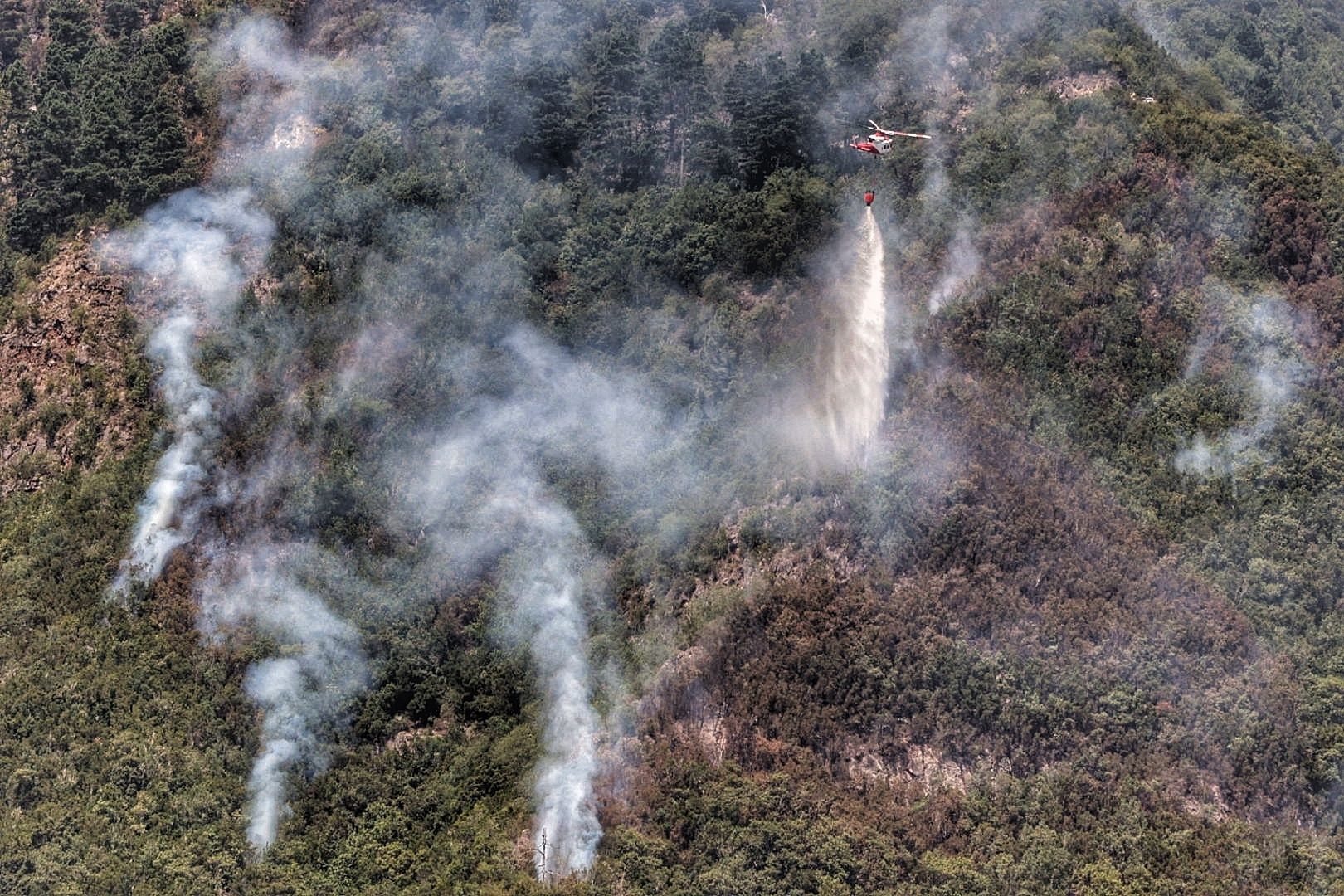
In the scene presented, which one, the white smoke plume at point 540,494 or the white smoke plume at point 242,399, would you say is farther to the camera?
the white smoke plume at point 242,399

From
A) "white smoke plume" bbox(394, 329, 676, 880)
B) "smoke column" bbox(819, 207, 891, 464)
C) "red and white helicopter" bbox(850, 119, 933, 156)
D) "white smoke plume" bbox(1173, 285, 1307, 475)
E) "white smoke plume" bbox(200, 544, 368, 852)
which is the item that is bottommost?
"white smoke plume" bbox(200, 544, 368, 852)

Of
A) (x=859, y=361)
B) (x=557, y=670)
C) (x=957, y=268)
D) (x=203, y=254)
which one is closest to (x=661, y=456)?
(x=859, y=361)

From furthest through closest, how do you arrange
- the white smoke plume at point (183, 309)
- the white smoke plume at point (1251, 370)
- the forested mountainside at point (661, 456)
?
the white smoke plume at point (183, 309) → the white smoke plume at point (1251, 370) → the forested mountainside at point (661, 456)

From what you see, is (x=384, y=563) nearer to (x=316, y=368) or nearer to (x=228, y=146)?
(x=316, y=368)

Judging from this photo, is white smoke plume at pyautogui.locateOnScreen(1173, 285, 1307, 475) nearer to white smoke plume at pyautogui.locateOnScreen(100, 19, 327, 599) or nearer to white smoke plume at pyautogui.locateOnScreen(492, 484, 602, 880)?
white smoke plume at pyautogui.locateOnScreen(492, 484, 602, 880)

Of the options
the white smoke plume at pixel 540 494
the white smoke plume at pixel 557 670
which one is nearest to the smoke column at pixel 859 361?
the white smoke plume at pixel 540 494

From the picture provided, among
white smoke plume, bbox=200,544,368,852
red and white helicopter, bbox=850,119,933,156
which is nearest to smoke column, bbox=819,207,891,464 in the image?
red and white helicopter, bbox=850,119,933,156

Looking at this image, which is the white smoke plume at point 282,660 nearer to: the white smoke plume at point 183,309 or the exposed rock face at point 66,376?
the white smoke plume at point 183,309

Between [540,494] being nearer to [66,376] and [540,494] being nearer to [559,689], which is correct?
[559,689]
